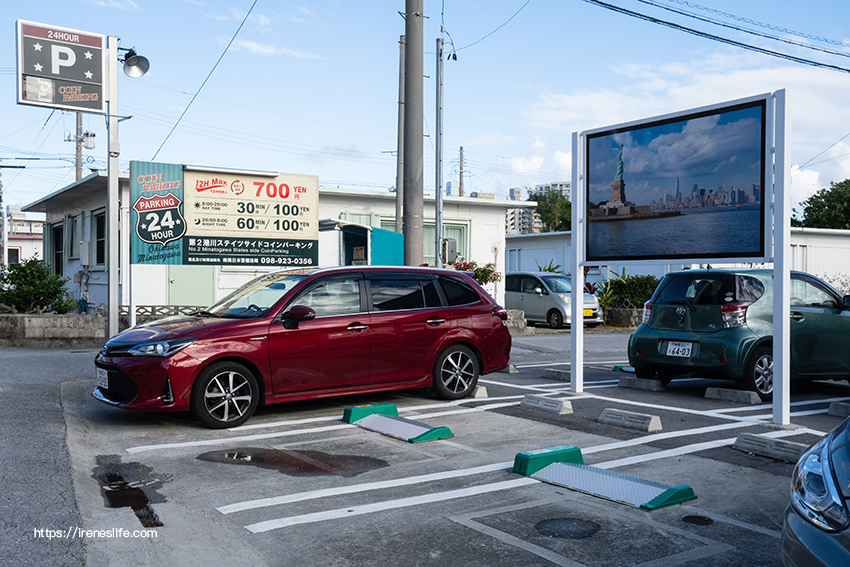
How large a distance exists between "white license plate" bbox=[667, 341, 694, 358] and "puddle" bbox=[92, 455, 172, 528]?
20.2ft

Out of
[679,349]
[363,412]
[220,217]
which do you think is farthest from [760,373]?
[220,217]

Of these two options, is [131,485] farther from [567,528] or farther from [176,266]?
[176,266]

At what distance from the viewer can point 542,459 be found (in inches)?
216

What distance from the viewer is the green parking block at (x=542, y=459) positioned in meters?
5.41

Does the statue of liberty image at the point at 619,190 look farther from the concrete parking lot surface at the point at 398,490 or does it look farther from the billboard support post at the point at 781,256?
the concrete parking lot surface at the point at 398,490

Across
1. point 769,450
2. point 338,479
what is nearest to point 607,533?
point 338,479

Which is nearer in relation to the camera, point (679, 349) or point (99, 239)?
point (679, 349)

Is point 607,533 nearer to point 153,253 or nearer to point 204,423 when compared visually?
point 204,423

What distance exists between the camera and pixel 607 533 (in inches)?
166

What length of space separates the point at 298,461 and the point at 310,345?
184 centimetres

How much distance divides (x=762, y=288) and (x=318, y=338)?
531cm

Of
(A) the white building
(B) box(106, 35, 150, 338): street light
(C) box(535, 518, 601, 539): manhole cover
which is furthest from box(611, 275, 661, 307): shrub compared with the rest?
(C) box(535, 518, 601, 539): manhole cover

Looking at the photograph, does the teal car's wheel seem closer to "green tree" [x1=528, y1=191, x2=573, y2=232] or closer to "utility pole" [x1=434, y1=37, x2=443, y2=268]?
"utility pole" [x1=434, y1=37, x2=443, y2=268]

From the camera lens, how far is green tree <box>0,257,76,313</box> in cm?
1560
